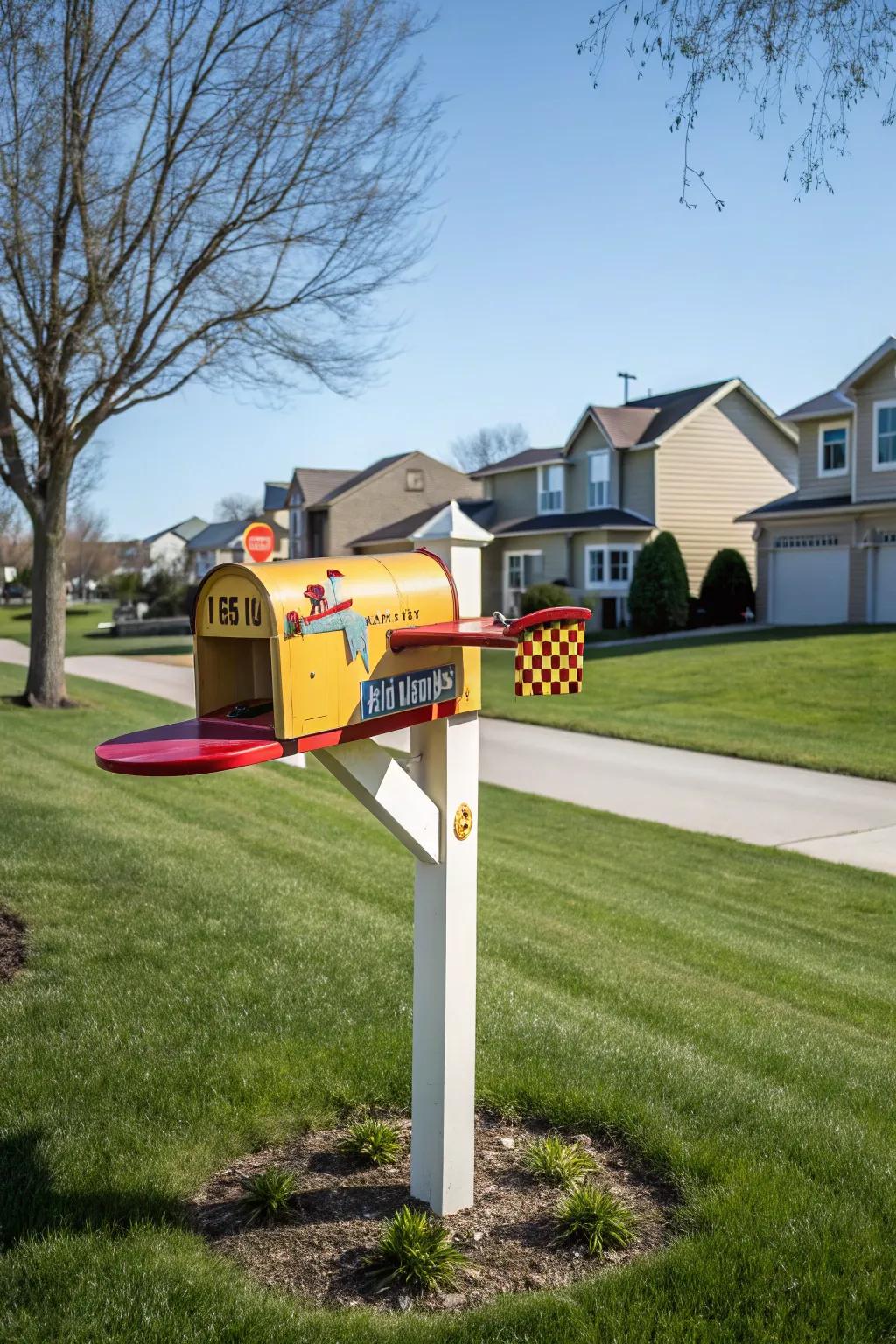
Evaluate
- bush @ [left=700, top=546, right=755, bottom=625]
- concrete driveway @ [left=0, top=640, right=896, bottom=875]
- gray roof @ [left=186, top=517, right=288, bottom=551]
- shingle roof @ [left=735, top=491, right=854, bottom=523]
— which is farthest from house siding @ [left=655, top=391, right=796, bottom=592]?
gray roof @ [left=186, top=517, right=288, bottom=551]

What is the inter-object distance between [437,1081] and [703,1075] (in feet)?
4.40

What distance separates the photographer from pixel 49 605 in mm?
16391

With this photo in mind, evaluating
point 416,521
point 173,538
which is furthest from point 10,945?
point 173,538

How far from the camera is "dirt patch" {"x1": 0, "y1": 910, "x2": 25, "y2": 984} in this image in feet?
16.8

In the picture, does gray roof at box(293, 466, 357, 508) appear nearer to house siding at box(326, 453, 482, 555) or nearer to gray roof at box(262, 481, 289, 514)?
house siding at box(326, 453, 482, 555)

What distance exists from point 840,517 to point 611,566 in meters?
8.73

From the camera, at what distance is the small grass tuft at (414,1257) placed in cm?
316

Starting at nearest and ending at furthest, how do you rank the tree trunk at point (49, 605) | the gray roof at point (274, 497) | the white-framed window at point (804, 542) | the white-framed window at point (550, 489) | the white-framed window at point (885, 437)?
the tree trunk at point (49, 605)
the white-framed window at point (885, 437)
the white-framed window at point (804, 542)
the white-framed window at point (550, 489)
the gray roof at point (274, 497)

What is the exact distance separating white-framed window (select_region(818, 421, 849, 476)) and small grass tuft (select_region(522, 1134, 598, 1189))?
2781cm

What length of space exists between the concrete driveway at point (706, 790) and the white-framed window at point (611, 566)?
19.4m

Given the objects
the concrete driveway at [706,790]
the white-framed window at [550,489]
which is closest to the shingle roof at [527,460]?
the white-framed window at [550,489]

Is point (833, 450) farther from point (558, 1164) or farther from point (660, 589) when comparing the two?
point (558, 1164)

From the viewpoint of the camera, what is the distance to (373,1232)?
3.43 metres

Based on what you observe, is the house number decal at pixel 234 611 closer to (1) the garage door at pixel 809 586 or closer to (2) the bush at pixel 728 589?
(1) the garage door at pixel 809 586
